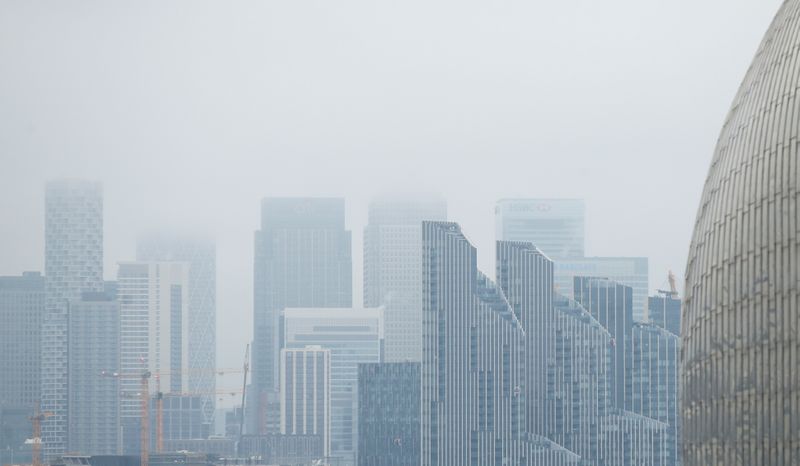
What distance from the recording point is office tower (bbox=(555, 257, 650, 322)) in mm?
122050

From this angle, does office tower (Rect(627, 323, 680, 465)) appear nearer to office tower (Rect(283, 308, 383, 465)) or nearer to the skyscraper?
the skyscraper

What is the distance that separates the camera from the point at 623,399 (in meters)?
123

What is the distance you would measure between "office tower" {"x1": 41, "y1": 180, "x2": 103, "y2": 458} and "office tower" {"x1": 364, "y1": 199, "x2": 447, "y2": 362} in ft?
77.8

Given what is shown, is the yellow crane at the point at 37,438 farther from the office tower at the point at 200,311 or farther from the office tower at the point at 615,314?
the office tower at the point at 615,314

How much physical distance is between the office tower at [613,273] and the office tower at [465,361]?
9.64 metres

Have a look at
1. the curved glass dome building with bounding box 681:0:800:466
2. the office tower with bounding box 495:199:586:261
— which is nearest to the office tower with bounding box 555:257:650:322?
the office tower with bounding box 495:199:586:261

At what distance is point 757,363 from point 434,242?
99251mm

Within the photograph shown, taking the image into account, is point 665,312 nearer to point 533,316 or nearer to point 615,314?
point 615,314

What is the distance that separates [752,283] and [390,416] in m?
101

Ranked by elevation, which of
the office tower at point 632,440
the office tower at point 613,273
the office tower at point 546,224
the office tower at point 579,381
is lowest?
the office tower at point 632,440

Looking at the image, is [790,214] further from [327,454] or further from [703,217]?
[327,454]

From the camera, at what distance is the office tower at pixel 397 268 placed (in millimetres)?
128750

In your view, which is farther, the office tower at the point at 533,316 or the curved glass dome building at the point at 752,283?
the office tower at the point at 533,316

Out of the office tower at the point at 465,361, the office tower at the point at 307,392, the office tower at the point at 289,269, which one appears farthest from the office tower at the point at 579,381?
the office tower at the point at 289,269
